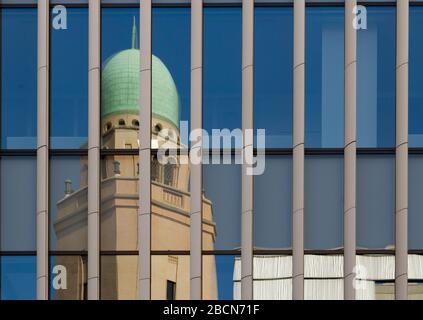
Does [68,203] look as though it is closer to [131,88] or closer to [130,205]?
[130,205]

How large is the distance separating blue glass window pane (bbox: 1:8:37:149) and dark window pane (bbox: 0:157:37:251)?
324mm

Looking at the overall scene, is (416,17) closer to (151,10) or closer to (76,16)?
(151,10)

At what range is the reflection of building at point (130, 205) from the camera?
1742 cm

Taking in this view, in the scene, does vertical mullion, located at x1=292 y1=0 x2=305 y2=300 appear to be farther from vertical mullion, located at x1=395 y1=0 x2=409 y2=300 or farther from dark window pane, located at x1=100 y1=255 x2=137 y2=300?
dark window pane, located at x1=100 y1=255 x2=137 y2=300

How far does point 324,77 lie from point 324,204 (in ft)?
6.96

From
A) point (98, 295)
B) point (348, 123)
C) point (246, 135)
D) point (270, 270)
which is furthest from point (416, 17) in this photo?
point (98, 295)

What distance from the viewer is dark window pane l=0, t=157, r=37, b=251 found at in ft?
57.4

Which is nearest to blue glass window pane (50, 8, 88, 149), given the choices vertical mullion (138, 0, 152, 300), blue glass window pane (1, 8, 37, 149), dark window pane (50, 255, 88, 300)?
blue glass window pane (1, 8, 37, 149)

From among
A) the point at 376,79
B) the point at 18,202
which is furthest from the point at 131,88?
the point at 376,79

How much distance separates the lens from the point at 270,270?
1742cm

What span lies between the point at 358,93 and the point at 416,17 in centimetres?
163

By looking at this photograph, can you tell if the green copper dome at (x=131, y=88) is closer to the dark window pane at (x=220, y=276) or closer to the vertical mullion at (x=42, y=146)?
the vertical mullion at (x=42, y=146)

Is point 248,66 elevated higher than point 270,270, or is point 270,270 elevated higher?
point 248,66

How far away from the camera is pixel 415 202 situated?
57.2ft
